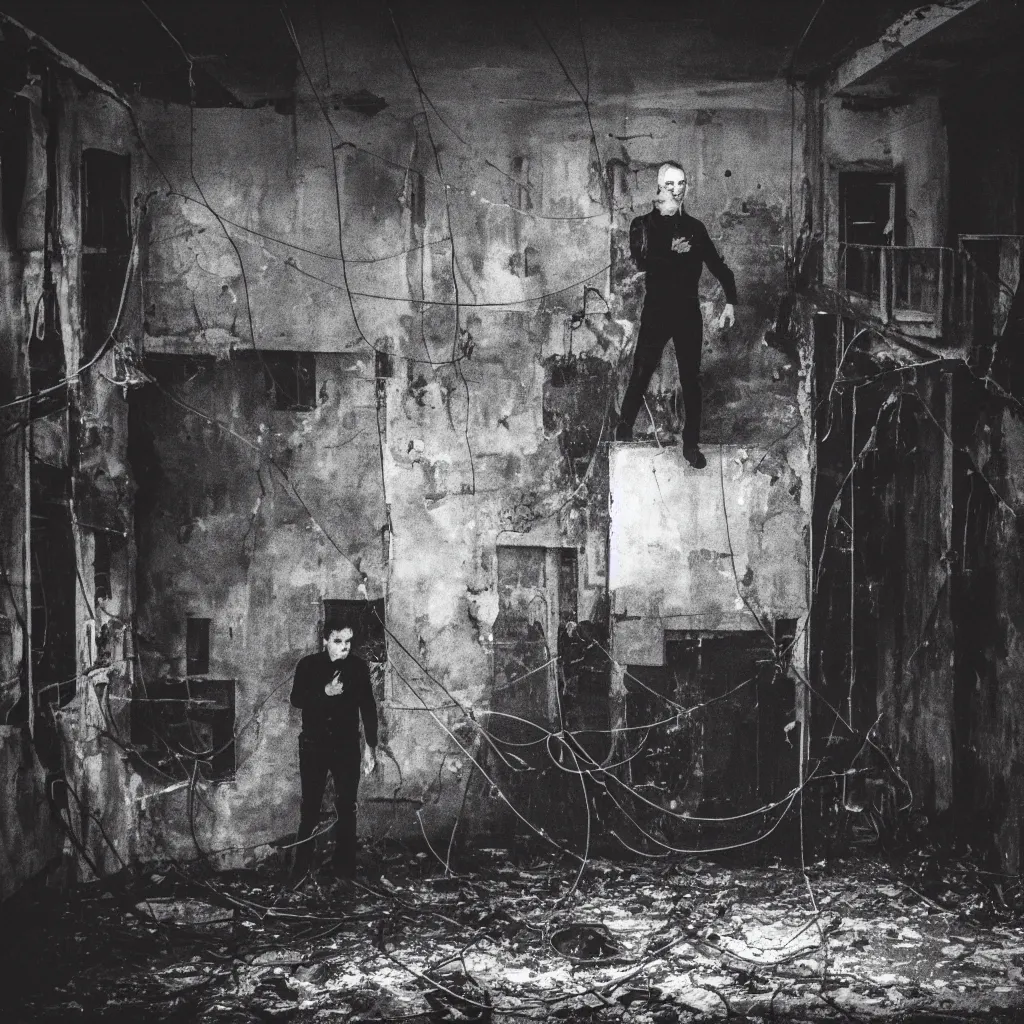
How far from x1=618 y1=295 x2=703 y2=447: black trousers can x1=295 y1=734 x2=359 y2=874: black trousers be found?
6.99ft

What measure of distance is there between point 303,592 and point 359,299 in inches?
53.7

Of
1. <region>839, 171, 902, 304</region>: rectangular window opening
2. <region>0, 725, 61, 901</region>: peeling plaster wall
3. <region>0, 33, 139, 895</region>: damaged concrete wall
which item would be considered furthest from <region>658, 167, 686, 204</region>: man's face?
<region>0, 725, 61, 901</region>: peeling plaster wall

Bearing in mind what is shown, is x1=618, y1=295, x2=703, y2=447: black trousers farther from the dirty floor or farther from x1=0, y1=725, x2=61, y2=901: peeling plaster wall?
x1=0, y1=725, x2=61, y2=901: peeling plaster wall

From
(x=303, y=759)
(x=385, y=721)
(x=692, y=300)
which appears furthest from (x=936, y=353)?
(x=303, y=759)

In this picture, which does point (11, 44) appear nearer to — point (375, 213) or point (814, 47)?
point (375, 213)

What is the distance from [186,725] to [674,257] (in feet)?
10.1

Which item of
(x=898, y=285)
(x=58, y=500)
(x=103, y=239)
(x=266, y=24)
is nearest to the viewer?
(x=266, y=24)

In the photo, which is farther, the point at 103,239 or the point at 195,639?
the point at 195,639

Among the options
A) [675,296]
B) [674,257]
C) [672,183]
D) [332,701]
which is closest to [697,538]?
[675,296]

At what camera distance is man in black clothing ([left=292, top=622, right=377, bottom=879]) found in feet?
13.0

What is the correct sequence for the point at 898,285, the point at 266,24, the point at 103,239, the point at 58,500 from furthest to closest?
the point at 898,285, the point at 103,239, the point at 58,500, the point at 266,24

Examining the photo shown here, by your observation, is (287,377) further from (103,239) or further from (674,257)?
(674,257)

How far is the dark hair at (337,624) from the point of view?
400 cm

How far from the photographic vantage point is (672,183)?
3914mm
